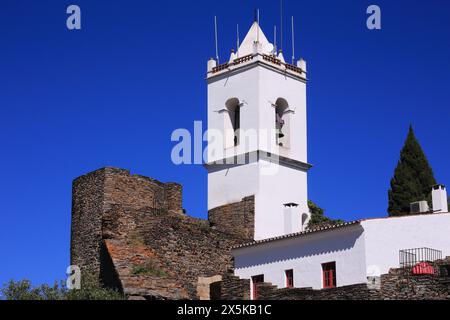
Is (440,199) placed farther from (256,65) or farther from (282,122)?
(256,65)

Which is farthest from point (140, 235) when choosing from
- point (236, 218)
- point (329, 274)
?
point (329, 274)

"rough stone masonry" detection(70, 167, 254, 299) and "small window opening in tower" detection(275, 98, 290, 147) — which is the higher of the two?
"small window opening in tower" detection(275, 98, 290, 147)

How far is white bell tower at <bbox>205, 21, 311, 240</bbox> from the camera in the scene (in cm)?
5309

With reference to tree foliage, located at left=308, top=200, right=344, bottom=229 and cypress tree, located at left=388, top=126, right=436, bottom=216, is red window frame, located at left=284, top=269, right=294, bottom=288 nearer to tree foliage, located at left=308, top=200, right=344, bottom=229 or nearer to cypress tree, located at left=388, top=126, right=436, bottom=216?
tree foliage, located at left=308, top=200, right=344, bottom=229

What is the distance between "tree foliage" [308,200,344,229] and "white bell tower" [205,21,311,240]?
48 centimetres

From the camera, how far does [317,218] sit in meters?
54.7

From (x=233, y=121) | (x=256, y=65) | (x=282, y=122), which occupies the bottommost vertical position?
(x=282, y=122)

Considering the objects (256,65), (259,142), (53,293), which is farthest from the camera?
(256,65)

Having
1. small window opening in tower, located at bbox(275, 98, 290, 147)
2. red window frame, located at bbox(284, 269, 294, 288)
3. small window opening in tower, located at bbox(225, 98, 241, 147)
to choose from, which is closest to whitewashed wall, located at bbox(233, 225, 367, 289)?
red window frame, located at bbox(284, 269, 294, 288)

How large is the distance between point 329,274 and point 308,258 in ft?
4.13

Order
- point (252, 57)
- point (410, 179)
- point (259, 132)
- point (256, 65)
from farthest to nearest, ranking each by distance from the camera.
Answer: point (410, 179), point (252, 57), point (256, 65), point (259, 132)

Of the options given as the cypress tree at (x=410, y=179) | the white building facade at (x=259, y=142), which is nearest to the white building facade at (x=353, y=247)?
the white building facade at (x=259, y=142)

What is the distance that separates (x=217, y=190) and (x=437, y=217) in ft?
57.4

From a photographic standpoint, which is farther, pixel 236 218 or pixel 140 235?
pixel 236 218
